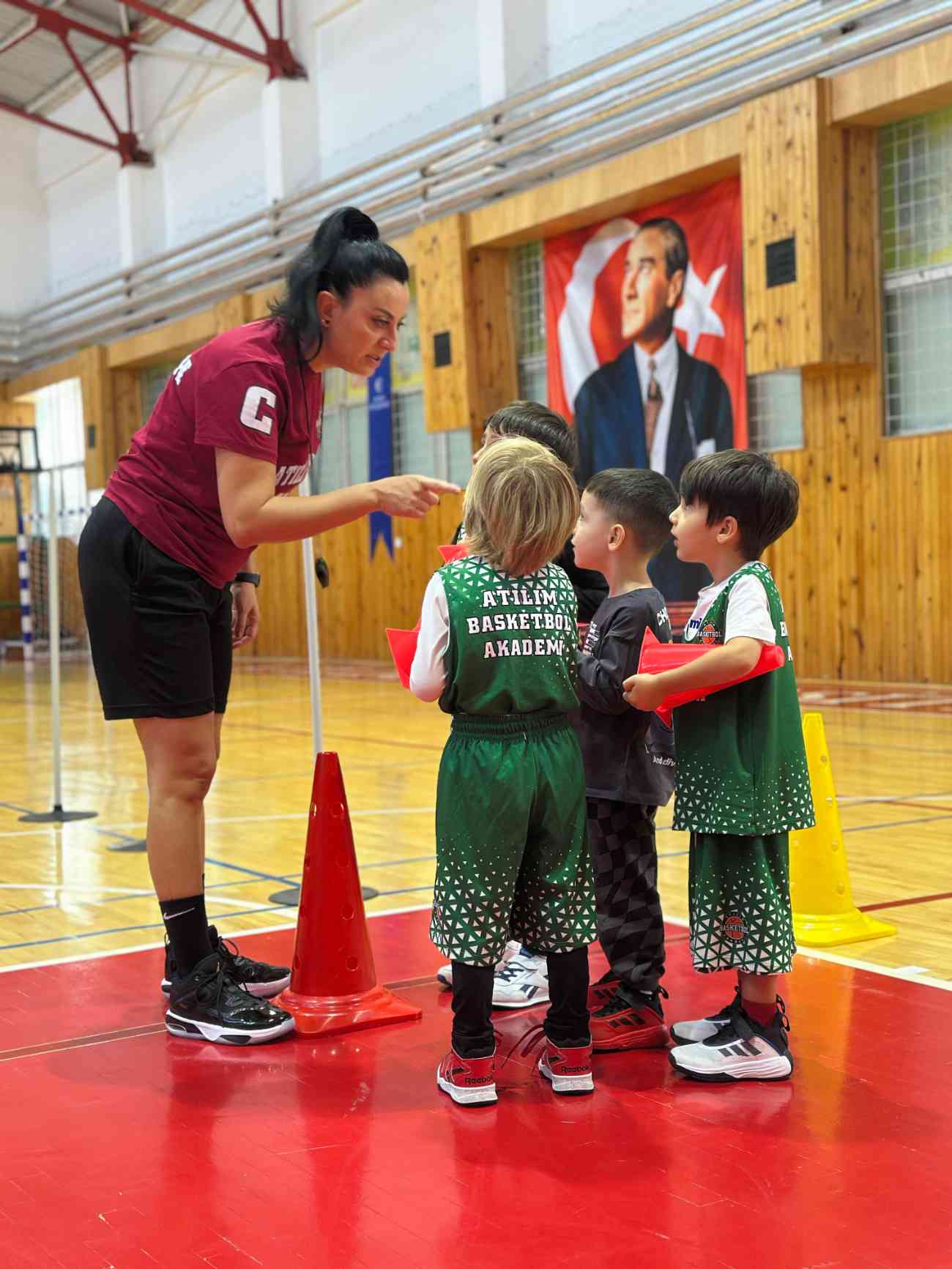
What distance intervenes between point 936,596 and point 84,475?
1294 centimetres

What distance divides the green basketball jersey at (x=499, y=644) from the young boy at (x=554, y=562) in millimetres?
448

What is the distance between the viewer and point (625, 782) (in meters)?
2.47

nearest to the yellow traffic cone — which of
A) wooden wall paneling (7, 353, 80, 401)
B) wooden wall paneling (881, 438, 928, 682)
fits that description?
wooden wall paneling (881, 438, 928, 682)

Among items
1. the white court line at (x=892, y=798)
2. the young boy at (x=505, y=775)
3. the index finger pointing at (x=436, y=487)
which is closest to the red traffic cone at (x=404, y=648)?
the young boy at (x=505, y=775)

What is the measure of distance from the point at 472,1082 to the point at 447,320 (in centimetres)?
1089

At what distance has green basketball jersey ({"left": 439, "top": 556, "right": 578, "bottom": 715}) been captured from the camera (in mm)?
2160

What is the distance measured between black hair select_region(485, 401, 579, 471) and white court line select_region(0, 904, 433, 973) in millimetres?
1309

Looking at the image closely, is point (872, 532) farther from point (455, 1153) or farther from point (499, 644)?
point (455, 1153)

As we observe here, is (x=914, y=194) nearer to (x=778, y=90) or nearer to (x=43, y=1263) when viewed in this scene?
(x=778, y=90)

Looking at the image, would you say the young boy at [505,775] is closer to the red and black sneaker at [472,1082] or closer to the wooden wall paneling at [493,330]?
the red and black sneaker at [472,1082]

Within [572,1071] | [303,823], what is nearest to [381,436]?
[303,823]

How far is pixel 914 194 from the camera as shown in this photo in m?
9.07

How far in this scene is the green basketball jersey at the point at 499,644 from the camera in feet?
7.09

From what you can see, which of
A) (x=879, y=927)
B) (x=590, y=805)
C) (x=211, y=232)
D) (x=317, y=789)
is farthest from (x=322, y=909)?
(x=211, y=232)
